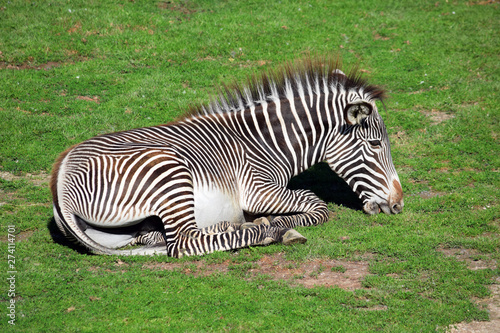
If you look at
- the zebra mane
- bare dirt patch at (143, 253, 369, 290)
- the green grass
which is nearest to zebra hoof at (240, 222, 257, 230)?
the green grass

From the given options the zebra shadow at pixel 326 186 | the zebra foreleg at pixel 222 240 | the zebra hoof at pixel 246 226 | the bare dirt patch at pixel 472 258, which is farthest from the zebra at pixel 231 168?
the bare dirt patch at pixel 472 258

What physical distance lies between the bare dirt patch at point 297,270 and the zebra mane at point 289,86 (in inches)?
125

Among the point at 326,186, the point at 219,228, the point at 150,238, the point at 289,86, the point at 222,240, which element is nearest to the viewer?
the point at 222,240

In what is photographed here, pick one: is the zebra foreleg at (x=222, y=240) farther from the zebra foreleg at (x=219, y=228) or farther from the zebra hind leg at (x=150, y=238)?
the zebra hind leg at (x=150, y=238)

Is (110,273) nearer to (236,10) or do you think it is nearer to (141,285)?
(141,285)

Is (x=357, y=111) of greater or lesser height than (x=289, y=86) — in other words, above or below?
below

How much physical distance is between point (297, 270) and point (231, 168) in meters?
2.37

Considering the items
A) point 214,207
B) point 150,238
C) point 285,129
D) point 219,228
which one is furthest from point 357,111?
point 150,238

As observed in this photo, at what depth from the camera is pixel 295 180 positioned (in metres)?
11.3

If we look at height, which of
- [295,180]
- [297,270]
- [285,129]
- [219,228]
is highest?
[285,129]

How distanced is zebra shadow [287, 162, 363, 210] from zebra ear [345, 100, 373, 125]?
188 cm

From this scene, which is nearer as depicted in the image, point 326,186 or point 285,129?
point 285,129

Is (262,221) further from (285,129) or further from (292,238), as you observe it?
(285,129)

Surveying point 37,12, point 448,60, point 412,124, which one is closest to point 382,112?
point 412,124
